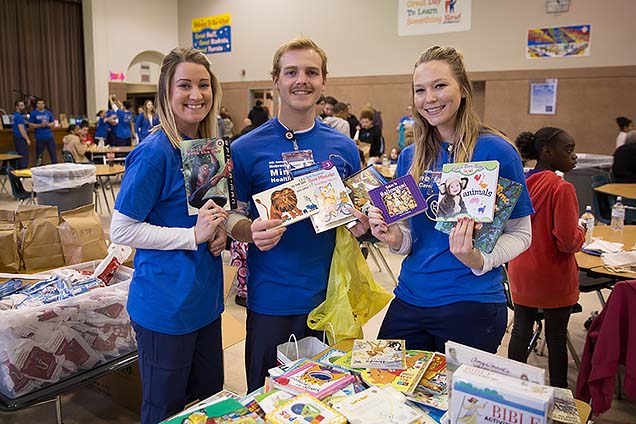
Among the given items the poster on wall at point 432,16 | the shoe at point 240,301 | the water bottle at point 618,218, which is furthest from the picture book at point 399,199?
the poster on wall at point 432,16

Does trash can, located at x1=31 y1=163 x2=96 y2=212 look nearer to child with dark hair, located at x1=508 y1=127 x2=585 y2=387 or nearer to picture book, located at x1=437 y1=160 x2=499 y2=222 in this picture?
child with dark hair, located at x1=508 y1=127 x2=585 y2=387

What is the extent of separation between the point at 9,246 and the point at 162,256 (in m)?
1.53

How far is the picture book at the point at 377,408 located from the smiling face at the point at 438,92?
2.70ft

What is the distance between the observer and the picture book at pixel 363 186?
172 centimetres

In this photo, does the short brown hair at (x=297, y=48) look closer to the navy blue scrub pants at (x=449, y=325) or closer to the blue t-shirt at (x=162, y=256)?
the blue t-shirt at (x=162, y=256)

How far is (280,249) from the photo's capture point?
1.82 meters

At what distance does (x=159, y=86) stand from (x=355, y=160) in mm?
736

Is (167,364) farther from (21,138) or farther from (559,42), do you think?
(21,138)

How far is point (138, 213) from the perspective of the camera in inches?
64.1

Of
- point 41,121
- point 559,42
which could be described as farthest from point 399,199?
point 41,121

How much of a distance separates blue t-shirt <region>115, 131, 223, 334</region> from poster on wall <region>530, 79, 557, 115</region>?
999 cm

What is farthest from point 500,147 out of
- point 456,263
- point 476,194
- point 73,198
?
point 73,198

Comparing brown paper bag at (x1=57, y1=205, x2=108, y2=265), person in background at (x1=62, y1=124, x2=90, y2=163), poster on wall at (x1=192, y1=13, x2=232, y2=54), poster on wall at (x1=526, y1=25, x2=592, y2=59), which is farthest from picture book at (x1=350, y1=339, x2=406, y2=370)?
poster on wall at (x1=192, y1=13, x2=232, y2=54)

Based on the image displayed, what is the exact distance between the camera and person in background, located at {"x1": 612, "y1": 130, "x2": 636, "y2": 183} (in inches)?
235
